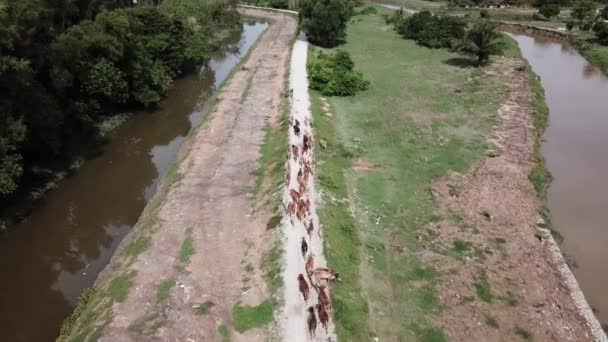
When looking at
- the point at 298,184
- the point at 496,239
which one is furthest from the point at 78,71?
the point at 496,239

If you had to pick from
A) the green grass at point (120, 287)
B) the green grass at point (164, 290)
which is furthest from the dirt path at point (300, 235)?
the green grass at point (120, 287)

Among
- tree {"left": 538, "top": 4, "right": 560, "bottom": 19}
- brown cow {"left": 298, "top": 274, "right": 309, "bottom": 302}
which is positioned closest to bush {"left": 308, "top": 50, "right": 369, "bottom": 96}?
brown cow {"left": 298, "top": 274, "right": 309, "bottom": 302}

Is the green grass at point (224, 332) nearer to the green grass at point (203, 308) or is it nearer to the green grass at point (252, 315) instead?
the green grass at point (252, 315)

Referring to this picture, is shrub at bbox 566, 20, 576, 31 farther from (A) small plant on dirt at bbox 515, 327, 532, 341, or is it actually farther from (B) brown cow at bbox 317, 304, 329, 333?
(B) brown cow at bbox 317, 304, 329, 333

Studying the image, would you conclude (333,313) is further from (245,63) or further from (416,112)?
(245,63)

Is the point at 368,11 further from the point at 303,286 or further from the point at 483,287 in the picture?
the point at 303,286
